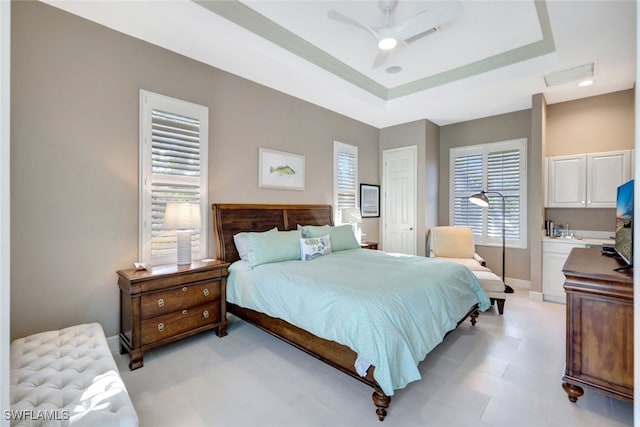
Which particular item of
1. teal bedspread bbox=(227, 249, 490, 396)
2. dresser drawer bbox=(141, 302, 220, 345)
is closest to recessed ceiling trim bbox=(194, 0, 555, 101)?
teal bedspread bbox=(227, 249, 490, 396)

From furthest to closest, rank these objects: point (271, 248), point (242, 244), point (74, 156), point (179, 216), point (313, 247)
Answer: point (313, 247) → point (242, 244) → point (271, 248) → point (179, 216) → point (74, 156)

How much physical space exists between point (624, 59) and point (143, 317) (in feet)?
17.8

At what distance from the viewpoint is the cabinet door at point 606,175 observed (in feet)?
12.3

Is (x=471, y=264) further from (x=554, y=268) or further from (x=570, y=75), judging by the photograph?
(x=570, y=75)

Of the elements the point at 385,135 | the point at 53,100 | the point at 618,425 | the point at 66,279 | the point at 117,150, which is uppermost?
the point at 385,135

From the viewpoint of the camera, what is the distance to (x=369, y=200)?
5.59 m

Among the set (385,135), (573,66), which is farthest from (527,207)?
(385,135)

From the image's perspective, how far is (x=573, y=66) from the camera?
11.0ft

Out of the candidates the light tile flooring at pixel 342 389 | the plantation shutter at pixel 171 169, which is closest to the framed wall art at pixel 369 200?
the light tile flooring at pixel 342 389

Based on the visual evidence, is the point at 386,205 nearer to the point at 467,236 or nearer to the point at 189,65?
the point at 467,236

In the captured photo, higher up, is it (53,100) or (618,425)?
(53,100)

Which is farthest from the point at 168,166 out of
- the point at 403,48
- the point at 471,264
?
the point at 471,264

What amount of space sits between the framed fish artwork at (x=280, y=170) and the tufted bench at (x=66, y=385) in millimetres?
2478

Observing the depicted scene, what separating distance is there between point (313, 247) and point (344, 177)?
2057mm
